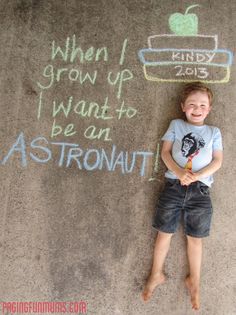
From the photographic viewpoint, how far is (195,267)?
10.3 ft

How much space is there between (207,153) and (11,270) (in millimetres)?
1913

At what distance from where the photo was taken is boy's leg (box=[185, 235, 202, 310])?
3.13 meters

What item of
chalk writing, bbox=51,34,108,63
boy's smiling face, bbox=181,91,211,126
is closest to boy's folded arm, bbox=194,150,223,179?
boy's smiling face, bbox=181,91,211,126

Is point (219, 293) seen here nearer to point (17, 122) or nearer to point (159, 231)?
point (159, 231)

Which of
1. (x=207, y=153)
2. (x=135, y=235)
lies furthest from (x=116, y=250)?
(x=207, y=153)

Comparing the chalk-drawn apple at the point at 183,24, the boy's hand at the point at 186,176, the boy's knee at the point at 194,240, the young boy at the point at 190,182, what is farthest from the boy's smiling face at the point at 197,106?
the boy's knee at the point at 194,240

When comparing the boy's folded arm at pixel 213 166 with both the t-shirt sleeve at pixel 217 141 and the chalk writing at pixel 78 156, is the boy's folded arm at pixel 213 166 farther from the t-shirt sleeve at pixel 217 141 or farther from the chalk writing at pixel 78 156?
the chalk writing at pixel 78 156

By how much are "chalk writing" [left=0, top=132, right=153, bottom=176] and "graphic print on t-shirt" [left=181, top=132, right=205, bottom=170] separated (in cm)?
33

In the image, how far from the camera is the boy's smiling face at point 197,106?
3039 mm

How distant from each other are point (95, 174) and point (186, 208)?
818 millimetres

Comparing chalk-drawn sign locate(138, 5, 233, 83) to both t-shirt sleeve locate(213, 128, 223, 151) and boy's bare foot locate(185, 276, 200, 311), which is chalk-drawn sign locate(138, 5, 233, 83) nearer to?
t-shirt sleeve locate(213, 128, 223, 151)

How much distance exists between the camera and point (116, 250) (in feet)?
10.6

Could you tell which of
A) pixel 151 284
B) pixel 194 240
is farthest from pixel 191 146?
pixel 151 284

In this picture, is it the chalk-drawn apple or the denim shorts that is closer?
the denim shorts
